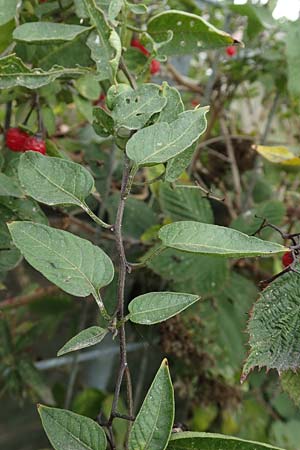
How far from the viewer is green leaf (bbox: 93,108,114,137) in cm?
43

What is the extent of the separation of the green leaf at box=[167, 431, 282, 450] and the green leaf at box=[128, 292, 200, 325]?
0.23ft

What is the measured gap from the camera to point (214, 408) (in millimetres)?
1118

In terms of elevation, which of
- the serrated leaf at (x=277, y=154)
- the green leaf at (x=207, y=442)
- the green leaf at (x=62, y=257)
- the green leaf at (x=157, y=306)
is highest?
the green leaf at (x=62, y=257)

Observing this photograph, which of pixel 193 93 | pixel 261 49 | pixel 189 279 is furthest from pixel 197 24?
pixel 193 93

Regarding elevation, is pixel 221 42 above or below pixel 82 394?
above

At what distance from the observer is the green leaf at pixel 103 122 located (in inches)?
A: 17.0

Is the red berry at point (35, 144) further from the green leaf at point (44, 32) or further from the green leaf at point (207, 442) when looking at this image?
the green leaf at point (207, 442)

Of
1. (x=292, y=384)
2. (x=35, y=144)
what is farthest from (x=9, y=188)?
(x=292, y=384)

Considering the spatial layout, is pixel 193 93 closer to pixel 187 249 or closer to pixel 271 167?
pixel 271 167

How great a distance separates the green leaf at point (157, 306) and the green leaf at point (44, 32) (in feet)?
0.79

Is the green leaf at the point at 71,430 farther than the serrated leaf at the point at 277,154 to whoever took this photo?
No

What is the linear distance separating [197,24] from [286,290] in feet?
0.84

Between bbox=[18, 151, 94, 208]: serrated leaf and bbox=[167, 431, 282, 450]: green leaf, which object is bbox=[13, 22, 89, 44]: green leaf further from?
bbox=[167, 431, 282, 450]: green leaf

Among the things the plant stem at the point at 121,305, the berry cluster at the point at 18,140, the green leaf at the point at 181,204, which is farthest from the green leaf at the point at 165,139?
the green leaf at the point at 181,204
